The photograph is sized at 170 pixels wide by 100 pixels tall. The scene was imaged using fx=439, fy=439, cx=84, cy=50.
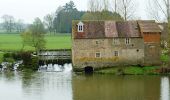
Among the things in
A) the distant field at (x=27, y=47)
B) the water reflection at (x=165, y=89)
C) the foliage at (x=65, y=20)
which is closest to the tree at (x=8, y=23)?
the foliage at (x=65, y=20)

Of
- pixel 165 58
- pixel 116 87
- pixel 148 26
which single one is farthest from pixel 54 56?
pixel 116 87

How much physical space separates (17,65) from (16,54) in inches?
111

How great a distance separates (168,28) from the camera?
64.1 meters

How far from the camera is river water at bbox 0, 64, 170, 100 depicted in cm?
4456

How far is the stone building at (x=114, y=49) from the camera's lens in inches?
2459

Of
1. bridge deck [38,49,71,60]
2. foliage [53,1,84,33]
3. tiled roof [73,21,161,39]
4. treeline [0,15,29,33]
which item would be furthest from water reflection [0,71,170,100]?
treeline [0,15,29,33]

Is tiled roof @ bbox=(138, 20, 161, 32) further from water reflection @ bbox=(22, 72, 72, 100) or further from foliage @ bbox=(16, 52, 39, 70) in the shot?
foliage @ bbox=(16, 52, 39, 70)

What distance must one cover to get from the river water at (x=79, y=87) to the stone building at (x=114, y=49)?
10.7 feet

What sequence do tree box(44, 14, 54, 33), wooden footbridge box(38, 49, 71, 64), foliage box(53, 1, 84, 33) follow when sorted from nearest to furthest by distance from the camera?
wooden footbridge box(38, 49, 71, 64) < foliage box(53, 1, 84, 33) < tree box(44, 14, 54, 33)

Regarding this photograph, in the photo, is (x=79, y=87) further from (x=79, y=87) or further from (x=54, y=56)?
(x=54, y=56)

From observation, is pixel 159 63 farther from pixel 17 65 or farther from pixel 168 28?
pixel 17 65

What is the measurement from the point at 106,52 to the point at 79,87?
13.5 meters

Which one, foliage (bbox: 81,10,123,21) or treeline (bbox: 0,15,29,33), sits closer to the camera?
foliage (bbox: 81,10,123,21)

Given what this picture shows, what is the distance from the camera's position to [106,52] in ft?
206
